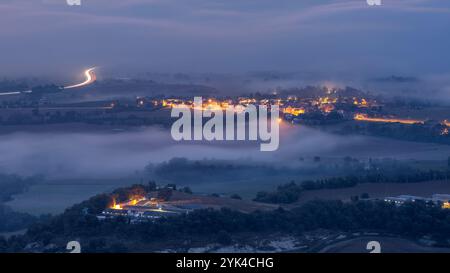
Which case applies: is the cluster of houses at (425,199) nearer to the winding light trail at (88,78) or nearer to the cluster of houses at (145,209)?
the cluster of houses at (145,209)

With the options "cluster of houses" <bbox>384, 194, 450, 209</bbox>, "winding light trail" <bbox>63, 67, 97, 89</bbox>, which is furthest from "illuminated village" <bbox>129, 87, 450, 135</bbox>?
"cluster of houses" <bbox>384, 194, 450, 209</bbox>

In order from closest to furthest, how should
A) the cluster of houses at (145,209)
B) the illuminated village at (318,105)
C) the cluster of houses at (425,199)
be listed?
the cluster of houses at (145,209)
the cluster of houses at (425,199)
the illuminated village at (318,105)

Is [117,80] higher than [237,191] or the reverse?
higher

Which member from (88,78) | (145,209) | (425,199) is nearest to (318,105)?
(88,78)

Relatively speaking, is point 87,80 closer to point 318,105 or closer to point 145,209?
point 318,105

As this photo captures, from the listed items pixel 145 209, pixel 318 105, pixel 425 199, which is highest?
pixel 318 105

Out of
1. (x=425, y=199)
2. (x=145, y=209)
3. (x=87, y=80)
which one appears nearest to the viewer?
(x=145, y=209)

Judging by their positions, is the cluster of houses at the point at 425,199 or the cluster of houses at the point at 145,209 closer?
the cluster of houses at the point at 145,209

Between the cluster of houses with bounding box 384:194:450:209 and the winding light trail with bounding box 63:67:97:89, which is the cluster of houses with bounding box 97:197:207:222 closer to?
the cluster of houses with bounding box 384:194:450:209

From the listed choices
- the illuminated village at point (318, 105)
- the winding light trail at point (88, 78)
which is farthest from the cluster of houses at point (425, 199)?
the winding light trail at point (88, 78)

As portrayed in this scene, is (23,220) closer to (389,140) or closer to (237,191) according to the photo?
(237,191)
